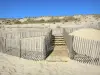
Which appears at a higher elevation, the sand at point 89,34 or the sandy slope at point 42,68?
the sand at point 89,34

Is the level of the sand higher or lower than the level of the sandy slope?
higher

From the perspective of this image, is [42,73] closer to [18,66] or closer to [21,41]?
[18,66]

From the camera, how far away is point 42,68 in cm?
1068

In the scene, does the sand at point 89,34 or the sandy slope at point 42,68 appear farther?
the sand at point 89,34

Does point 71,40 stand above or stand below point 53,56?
above

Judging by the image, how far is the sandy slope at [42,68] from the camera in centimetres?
1004

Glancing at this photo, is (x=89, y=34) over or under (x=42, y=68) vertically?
over

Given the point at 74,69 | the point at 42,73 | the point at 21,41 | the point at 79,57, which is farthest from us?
the point at 21,41

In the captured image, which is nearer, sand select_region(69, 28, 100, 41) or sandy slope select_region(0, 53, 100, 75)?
sandy slope select_region(0, 53, 100, 75)

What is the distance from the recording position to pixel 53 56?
1305cm

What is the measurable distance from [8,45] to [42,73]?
168 inches

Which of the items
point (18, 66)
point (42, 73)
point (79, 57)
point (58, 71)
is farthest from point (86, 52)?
point (18, 66)

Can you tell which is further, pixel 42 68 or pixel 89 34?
pixel 89 34

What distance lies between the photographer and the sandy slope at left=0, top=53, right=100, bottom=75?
1004 cm
